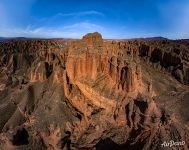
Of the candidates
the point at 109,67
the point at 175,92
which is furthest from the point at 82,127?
the point at 175,92

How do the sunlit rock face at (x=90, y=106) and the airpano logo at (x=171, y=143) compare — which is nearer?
the airpano logo at (x=171, y=143)

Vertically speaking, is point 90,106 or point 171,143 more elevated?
point 90,106

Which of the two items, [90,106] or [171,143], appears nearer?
[171,143]

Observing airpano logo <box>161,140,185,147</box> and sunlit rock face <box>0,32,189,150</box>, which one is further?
sunlit rock face <box>0,32,189,150</box>

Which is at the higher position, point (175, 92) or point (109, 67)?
point (109, 67)

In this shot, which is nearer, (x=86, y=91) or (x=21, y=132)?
(x=21, y=132)

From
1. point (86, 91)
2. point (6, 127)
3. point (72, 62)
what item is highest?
point (72, 62)

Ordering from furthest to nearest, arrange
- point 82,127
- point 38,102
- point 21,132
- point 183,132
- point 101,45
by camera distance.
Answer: point 101,45 < point 38,102 < point 82,127 < point 21,132 < point 183,132

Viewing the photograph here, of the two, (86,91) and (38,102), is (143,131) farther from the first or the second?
(38,102)
